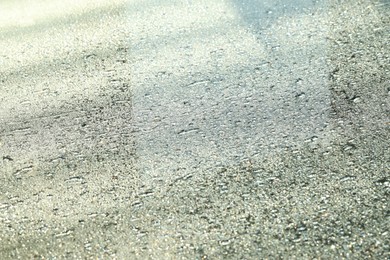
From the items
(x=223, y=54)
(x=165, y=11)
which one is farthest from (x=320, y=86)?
(x=165, y=11)

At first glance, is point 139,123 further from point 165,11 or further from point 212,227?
point 165,11

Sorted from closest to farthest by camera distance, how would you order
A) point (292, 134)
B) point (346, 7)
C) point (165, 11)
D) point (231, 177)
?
1. point (231, 177)
2. point (292, 134)
3. point (346, 7)
4. point (165, 11)

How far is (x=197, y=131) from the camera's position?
9.42 ft

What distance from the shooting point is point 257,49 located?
11.2 ft

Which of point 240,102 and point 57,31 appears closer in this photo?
point 240,102

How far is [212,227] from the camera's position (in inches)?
91.4

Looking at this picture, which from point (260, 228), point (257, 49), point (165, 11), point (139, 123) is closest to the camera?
point (260, 228)

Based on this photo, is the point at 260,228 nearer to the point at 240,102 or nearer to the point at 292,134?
the point at 292,134

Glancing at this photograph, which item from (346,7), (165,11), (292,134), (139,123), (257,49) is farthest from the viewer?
(165,11)

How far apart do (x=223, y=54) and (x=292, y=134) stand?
858 millimetres

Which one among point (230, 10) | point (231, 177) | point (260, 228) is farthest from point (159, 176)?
Result: point (230, 10)

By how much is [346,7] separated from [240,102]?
1.16 metres

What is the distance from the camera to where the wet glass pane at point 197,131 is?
231 cm

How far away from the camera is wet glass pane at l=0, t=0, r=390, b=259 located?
7.59 feet
